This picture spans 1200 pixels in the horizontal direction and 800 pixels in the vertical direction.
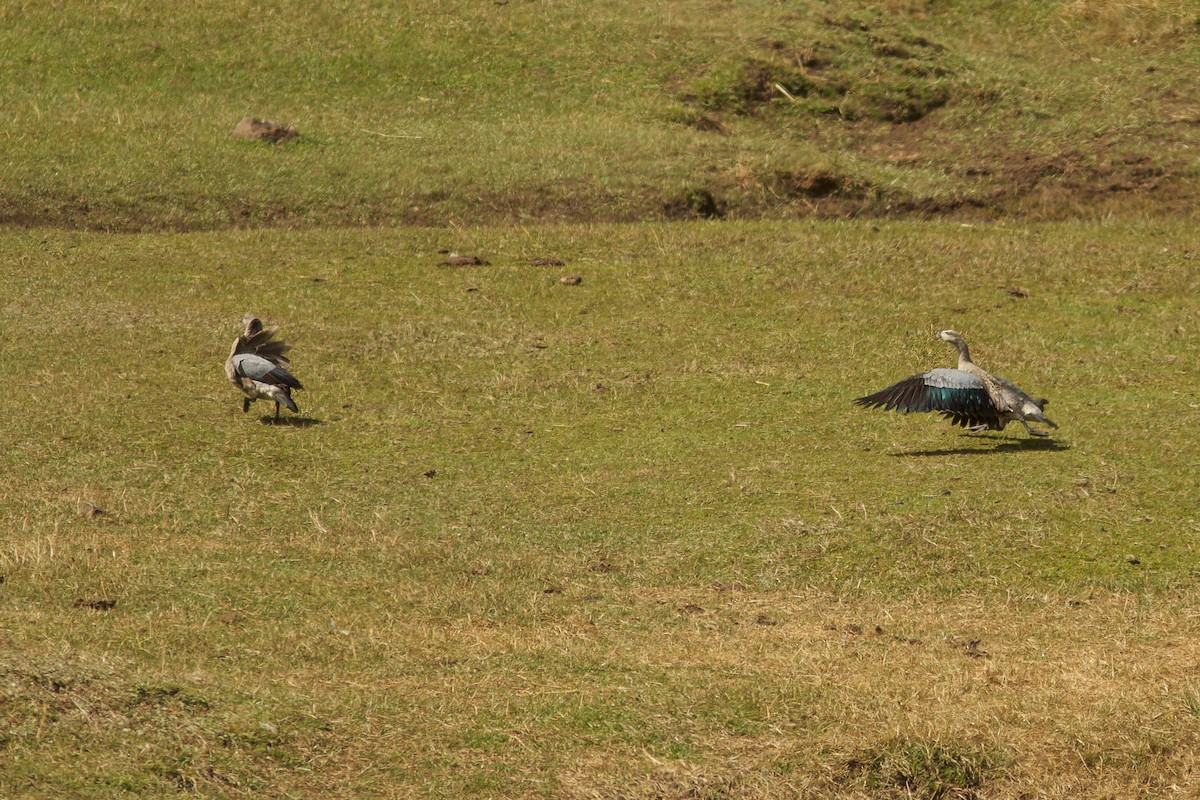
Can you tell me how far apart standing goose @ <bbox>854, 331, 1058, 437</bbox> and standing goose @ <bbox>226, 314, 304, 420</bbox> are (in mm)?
4759

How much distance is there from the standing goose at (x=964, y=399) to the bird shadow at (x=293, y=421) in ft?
15.4

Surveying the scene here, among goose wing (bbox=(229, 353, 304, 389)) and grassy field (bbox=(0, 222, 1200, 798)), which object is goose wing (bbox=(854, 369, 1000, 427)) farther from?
goose wing (bbox=(229, 353, 304, 389))

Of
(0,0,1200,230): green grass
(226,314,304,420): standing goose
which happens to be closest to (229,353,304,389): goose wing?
(226,314,304,420): standing goose

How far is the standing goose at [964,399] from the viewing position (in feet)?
37.9

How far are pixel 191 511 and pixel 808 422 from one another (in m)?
5.39

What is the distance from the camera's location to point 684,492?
11.1 meters

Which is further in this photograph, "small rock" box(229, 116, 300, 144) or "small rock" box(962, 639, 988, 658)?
"small rock" box(229, 116, 300, 144)

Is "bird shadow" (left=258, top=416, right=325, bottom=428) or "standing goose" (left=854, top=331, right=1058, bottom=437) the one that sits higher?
"standing goose" (left=854, top=331, right=1058, bottom=437)

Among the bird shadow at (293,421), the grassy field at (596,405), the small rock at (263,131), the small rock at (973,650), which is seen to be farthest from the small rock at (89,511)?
the small rock at (263,131)

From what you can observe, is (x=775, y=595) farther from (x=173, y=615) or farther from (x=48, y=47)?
(x=48, y=47)

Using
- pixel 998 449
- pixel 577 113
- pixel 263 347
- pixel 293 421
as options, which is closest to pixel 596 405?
pixel 293 421

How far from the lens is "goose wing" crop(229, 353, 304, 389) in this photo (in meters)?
12.5

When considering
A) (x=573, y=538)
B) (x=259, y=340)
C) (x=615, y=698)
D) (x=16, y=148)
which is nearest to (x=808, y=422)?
(x=573, y=538)

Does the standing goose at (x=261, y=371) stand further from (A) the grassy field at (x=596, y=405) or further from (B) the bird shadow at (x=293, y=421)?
(A) the grassy field at (x=596, y=405)
